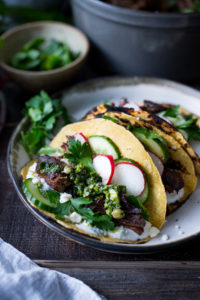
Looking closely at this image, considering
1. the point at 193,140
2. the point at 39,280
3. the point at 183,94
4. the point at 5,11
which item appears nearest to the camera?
the point at 39,280

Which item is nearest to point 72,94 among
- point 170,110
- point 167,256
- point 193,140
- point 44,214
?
point 170,110

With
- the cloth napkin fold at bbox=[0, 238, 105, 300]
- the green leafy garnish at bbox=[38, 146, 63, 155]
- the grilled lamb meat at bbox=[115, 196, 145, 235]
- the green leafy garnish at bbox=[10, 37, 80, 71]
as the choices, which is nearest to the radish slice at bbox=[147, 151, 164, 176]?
the grilled lamb meat at bbox=[115, 196, 145, 235]

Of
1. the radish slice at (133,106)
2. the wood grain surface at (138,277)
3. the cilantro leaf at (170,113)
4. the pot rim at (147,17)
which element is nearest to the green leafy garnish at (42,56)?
the pot rim at (147,17)

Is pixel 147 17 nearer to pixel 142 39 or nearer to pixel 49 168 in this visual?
pixel 142 39

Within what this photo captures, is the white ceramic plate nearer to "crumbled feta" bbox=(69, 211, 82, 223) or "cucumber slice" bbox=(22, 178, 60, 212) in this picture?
"cucumber slice" bbox=(22, 178, 60, 212)

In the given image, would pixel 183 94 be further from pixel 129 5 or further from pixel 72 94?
pixel 129 5

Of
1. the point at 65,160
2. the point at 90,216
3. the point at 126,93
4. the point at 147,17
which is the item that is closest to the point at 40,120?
the point at 65,160

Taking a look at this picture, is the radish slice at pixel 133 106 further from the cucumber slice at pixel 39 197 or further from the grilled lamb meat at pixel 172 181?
the cucumber slice at pixel 39 197
